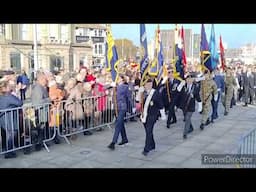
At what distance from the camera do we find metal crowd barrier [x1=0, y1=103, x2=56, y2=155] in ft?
21.4

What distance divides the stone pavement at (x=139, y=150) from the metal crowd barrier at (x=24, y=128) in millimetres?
246

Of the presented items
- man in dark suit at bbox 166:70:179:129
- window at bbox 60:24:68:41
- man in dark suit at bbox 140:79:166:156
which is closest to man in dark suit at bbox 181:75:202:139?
man in dark suit at bbox 166:70:179:129

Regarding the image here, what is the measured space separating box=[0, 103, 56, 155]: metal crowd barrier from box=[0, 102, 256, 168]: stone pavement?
246 millimetres

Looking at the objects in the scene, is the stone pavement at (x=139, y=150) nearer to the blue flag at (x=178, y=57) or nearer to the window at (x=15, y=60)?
the blue flag at (x=178, y=57)

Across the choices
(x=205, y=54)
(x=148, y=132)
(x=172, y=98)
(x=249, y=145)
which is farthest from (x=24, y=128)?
(x=205, y=54)

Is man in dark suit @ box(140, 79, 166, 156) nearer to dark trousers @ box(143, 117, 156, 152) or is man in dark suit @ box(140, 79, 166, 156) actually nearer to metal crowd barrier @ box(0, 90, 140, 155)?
dark trousers @ box(143, 117, 156, 152)

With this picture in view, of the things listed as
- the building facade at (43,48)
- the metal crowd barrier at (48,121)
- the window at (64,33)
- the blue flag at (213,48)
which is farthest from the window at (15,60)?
the metal crowd barrier at (48,121)

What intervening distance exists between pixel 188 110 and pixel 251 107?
6.24m

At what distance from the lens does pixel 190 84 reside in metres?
8.52

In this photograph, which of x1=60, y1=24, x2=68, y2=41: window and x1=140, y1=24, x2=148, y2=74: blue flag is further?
x1=60, y1=24, x2=68, y2=41: window

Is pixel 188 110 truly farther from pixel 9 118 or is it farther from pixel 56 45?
pixel 56 45

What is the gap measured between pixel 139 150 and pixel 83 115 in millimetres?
1917

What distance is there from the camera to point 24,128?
22.6ft
